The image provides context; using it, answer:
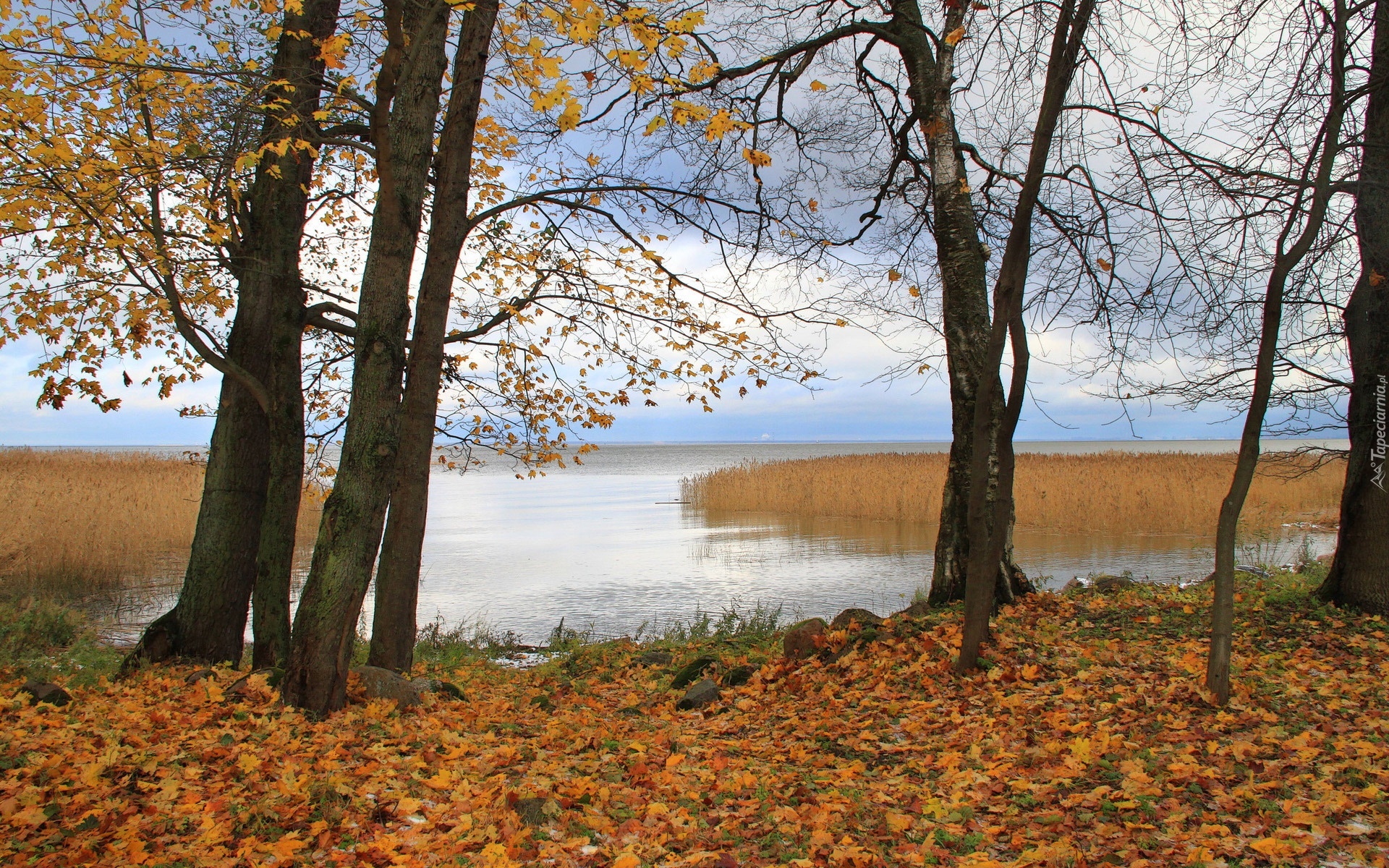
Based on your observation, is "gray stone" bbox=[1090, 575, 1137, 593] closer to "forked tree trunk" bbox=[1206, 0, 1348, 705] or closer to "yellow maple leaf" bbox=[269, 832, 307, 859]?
"forked tree trunk" bbox=[1206, 0, 1348, 705]

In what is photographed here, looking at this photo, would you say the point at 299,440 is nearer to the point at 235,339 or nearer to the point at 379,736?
the point at 235,339

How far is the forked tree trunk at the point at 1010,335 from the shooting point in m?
4.96

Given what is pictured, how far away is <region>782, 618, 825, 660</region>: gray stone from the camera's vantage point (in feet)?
21.6

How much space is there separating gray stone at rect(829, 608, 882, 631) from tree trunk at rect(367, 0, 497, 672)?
3488 mm

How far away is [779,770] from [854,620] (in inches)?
106

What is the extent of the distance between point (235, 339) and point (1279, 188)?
7.66m

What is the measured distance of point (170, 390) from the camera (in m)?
7.27

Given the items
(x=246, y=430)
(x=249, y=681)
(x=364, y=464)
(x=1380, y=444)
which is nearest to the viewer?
(x=364, y=464)

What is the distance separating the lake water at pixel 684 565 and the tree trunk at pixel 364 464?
16.8ft

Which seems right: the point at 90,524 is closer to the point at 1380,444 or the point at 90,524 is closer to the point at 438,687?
the point at 438,687

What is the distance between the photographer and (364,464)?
15.9 ft

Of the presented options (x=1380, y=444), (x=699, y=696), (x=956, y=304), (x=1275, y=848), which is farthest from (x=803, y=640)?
(x=1380, y=444)

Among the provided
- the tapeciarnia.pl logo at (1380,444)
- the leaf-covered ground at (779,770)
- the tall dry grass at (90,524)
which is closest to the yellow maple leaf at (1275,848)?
the leaf-covered ground at (779,770)

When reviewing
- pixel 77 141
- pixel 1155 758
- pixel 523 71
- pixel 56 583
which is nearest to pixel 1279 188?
pixel 1155 758
